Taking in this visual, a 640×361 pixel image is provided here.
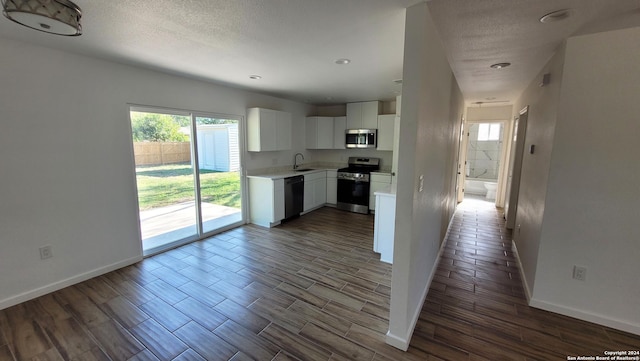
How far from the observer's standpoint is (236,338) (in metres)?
2.10

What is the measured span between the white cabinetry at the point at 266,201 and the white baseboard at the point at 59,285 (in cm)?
200

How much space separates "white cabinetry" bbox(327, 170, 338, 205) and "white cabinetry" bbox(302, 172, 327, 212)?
3.6 inches

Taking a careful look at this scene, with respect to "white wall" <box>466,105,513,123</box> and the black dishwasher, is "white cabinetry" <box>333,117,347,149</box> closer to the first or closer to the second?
the black dishwasher

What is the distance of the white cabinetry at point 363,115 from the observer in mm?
5738

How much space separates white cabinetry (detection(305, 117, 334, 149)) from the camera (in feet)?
20.6

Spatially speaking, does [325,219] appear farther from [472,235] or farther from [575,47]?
[575,47]

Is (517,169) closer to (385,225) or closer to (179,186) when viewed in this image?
(385,225)

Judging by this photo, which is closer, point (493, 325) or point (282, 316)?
point (493, 325)

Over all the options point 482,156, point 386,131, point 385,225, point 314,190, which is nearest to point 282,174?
point 314,190

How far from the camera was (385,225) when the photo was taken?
3.48 meters

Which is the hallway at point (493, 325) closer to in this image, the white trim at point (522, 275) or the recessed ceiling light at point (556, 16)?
the white trim at point (522, 275)

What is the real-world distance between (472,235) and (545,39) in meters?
3.12

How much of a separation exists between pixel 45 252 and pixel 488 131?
10039 mm

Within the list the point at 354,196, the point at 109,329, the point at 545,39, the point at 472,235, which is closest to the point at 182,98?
the point at 109,329
